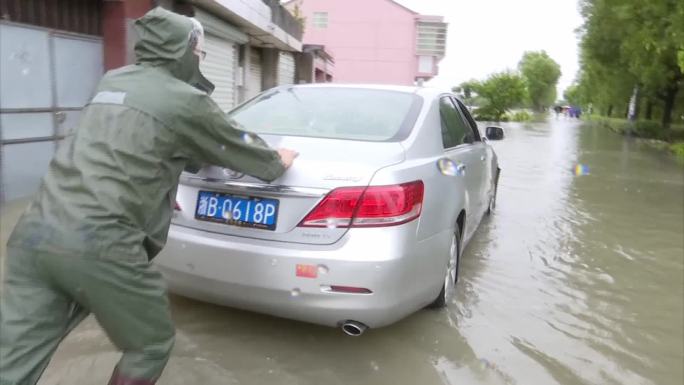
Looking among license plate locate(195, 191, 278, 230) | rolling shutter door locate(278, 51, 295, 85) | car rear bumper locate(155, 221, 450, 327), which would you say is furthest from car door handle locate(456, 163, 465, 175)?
rolling shutter door locate(278, 51, 295, 85)

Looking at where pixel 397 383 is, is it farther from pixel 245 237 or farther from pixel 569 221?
pixel 569 221

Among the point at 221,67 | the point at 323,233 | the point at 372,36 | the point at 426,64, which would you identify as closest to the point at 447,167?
the point at 323,233

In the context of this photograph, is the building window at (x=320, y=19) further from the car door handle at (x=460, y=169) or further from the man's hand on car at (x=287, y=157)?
the man's hand on car at (x=287, y=157)

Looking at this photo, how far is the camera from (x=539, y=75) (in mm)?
95812

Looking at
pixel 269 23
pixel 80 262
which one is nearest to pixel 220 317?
pixel 80 262

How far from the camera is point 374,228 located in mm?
2678

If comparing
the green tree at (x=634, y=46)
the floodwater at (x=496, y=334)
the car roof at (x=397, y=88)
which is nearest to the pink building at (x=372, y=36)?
the green tree at (x=634, y=46)

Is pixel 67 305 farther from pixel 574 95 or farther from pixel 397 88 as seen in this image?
pixel 574 95

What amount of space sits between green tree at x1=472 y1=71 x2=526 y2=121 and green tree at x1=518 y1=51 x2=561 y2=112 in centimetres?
4222

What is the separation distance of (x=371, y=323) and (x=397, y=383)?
36cm

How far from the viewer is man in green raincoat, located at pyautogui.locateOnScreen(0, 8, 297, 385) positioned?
5.68 ft

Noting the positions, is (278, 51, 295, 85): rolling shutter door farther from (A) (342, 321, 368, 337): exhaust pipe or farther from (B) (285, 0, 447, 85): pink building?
(B) (285, 0, 447, 85): pink building

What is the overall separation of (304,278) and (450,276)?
1.46m

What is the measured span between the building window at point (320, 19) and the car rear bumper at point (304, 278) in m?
39.7
